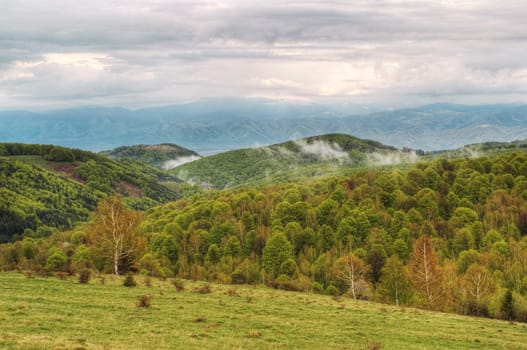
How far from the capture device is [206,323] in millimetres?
35500

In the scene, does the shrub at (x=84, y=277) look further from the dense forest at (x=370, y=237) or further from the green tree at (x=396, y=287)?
the green tree at (x=396, y=287)

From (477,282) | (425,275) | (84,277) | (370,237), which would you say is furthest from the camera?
(370,237)

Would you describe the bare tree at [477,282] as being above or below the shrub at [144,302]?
below

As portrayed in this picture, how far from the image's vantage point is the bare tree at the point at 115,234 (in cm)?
6216

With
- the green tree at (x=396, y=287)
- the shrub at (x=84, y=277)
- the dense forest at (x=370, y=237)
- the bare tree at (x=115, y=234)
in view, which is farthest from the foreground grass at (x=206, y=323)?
the dense forest at (x=370, y=237)

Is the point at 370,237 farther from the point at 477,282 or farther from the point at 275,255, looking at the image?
the point at 477,282

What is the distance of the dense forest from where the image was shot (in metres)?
96.3

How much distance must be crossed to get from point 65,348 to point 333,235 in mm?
126643

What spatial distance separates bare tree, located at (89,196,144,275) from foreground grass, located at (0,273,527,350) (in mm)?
10861

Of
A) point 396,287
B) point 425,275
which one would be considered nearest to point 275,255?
point 396,287

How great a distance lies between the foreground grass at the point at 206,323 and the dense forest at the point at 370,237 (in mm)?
35385

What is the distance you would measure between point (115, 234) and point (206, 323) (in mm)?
31100

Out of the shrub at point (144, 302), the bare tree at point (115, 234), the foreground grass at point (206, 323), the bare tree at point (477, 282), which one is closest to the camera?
the foreground grass at point (206, 323)

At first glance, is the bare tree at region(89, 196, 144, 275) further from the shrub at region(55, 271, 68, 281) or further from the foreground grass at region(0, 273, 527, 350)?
the foreground grass at region(0, 273, 527, 350)
